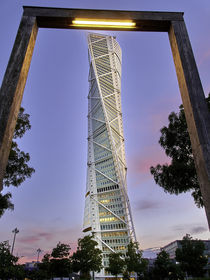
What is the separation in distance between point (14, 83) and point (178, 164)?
15.3 meters

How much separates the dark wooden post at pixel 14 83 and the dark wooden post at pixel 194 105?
9.06ft

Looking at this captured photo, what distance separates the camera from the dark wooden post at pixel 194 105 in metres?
3.04

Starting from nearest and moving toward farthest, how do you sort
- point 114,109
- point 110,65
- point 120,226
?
1. point 120,226
2. point 114,109
3. point 110,65

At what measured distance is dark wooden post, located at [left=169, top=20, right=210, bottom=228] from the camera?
304cm

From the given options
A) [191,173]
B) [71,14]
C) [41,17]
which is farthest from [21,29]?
[191,173]

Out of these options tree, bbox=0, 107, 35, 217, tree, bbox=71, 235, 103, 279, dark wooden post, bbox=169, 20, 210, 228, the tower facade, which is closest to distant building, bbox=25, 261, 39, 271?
the tower facade

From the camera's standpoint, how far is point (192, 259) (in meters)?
42.6

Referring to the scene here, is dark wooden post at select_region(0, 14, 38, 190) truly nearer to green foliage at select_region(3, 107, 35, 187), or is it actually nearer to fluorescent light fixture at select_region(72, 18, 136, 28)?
fluorescent light fixture at select_region(72, 18, 136, 28)

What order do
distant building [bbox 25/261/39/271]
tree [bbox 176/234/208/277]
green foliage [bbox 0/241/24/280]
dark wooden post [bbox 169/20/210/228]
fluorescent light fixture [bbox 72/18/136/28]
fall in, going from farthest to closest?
distant building [bbox 25/261/39/271], tree [bbox 176/234/208/277], green foliage [bbox 0/241/24/280], fluorescent light fixture [bbox 72/18/136/28], dark wooden post [bbox 169/20/210/228]

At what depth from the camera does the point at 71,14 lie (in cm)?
407

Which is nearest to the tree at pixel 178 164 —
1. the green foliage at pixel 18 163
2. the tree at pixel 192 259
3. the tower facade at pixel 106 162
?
the green foliage at pixel 18 163

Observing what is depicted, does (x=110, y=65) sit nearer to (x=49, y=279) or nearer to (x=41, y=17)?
(x=49, y=279)

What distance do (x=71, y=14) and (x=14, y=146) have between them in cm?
1366

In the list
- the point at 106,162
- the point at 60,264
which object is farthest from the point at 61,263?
the point at 106,162
